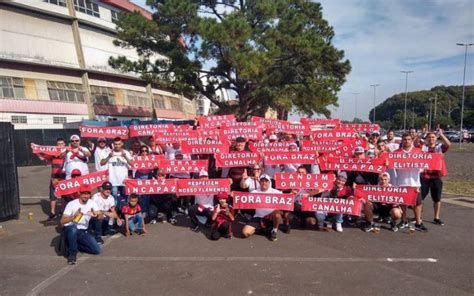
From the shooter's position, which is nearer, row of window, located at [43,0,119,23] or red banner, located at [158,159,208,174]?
red banner, located at [158,159,208,174]

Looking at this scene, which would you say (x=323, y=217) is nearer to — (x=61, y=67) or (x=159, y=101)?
(x=61, y=67)

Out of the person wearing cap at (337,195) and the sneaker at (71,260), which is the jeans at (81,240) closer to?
the sneaker at (71,260)

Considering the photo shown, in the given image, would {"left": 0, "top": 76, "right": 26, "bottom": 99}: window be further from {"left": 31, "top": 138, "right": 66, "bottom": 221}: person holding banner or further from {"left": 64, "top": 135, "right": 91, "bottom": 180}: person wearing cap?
{"left": 64, "top": 135, "right": 91, "bottom": 180}: person wearing cap

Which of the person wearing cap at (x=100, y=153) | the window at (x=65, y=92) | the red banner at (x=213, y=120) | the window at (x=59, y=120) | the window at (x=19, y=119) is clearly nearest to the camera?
the person wearing cap at (x=100, y=153)

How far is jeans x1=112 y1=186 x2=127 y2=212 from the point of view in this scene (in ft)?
25.3

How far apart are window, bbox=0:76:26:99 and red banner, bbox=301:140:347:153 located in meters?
26.3

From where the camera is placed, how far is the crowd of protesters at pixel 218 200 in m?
6.72

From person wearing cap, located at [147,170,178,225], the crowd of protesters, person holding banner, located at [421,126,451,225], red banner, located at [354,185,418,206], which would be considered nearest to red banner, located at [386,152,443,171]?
the crowd of protesters

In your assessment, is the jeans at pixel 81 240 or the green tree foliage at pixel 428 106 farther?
the green tree foliage at pixel 428 106

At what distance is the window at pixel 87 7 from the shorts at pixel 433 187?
35.2 m

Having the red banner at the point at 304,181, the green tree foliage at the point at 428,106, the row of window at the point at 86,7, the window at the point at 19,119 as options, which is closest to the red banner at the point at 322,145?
the red banner at the point at 304,181

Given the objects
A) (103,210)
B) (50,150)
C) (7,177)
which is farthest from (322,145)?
(7,177)

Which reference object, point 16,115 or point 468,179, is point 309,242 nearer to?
point 468,179

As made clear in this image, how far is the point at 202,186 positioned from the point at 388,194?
3.56m
